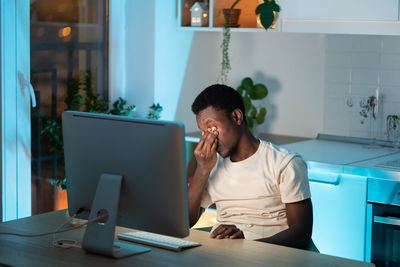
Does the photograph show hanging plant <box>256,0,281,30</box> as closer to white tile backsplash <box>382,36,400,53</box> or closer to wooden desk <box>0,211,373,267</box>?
white tile backsplash <box>382,36,400,53</box>

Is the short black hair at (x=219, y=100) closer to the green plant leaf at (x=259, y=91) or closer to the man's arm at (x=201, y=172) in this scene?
the man's arm at (x=201, y=172)

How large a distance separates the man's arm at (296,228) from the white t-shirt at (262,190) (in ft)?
0.11

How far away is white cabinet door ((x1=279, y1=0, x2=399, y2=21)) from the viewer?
3.49 metres

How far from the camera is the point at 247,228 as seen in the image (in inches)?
98.4

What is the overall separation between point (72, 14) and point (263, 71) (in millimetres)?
1386

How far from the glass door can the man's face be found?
4.94ft

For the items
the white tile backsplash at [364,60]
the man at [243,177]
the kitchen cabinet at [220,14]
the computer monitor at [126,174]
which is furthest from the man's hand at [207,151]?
the white tile backsplash at [364,60]

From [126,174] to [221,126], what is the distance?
24.5 inches

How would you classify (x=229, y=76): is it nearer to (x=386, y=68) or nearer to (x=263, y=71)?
(x=263, y=71)

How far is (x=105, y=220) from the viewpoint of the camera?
6.70 ft

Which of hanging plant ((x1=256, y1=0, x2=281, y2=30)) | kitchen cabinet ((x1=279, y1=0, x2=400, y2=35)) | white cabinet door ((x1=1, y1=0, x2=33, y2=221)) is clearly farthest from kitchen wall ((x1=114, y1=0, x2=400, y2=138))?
white cabinet door ((x1=1, y1=0, x2=33, y2=221))

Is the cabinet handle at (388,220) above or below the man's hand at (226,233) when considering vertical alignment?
below

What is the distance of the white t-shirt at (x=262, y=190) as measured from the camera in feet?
8.06

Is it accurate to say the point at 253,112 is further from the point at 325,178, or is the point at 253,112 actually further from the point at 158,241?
the point at 158,241
